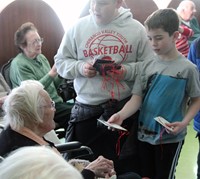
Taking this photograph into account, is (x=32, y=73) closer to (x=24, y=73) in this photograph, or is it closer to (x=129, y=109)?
(x=24, y=73)

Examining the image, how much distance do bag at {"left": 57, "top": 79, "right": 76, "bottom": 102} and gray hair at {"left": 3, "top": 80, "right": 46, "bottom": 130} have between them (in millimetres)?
1513

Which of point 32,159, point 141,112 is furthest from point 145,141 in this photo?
point 32,159

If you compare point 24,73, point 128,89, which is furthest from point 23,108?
point 24,73

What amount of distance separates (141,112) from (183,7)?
3.16m

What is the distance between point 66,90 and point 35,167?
2373mm

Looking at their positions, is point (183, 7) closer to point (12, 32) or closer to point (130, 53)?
point (12, 32)

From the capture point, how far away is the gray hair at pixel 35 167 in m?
0.79

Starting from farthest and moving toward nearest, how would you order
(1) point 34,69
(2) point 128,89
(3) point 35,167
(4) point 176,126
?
(1) point 34,69, (2) point 128,89, (4) point 176,126, (3) point 35,167

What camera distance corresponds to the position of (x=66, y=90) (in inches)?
125

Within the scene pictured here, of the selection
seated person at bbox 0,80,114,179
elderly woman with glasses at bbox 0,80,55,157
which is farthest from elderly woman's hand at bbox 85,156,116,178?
elderly woman with glasses at bbox 0,80,55,157

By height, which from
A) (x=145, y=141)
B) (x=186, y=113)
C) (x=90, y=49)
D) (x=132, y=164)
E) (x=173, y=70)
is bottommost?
(x=132, y=164)

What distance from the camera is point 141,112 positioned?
197 centimetres

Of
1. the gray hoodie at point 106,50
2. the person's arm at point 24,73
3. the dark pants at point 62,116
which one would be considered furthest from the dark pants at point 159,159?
the person's arm at point 24,73

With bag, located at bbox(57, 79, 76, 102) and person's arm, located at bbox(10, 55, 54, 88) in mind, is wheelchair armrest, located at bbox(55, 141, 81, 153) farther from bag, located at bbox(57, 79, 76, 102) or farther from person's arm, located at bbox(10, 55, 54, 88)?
bag, located at bbox(57, 79, 76, 102)
